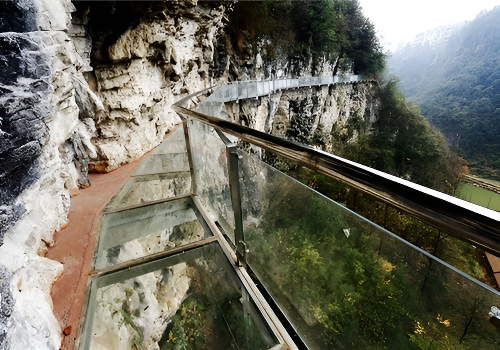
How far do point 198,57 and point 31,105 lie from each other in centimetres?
933

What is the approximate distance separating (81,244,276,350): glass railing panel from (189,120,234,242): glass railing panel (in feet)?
1.05

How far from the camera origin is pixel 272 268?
1668 millimetres

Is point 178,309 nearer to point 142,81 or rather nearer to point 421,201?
point 421,201

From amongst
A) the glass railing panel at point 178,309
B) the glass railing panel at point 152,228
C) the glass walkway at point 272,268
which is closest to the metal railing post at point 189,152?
the glass walkway at point 272,268

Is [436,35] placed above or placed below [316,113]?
above

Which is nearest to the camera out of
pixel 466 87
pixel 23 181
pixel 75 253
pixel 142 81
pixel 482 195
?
pixel 23 181

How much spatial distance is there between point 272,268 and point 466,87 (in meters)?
67.3

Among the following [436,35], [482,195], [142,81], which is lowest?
[482,195]

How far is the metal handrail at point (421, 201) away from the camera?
0.51 m

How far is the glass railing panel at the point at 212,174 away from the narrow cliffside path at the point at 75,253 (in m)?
1.12

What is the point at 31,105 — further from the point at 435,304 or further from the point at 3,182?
the point at 435,304

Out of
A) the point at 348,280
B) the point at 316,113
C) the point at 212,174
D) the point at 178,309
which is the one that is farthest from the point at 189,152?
the point at 316,113

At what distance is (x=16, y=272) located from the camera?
1.56 metres

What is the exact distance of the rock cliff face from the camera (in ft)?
4.83
